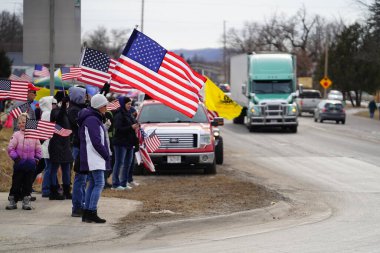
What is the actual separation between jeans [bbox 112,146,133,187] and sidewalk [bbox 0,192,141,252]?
2102 mm

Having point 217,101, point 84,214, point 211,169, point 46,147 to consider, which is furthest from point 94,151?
point 211,169

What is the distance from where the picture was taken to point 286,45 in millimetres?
119750

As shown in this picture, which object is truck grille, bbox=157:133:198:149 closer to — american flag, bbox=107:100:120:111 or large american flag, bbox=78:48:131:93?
american flag, bbox=107:100:120:111

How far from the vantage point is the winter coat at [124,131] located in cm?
→ 1505

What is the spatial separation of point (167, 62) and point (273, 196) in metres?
3.19

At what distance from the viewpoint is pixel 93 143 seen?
10.5 m

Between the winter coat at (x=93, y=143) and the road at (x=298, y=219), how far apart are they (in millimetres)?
1189

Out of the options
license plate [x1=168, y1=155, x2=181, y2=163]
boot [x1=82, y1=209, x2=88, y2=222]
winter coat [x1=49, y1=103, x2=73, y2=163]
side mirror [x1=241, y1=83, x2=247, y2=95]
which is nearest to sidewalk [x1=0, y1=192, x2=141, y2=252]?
boot [x1=82, y1=209, x2=88, y2=222]

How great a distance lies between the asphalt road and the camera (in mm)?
9297

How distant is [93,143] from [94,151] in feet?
0.44

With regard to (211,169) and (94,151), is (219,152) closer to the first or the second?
(211,169)

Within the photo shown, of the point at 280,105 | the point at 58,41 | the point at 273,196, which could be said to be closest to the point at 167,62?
the point at 58,41

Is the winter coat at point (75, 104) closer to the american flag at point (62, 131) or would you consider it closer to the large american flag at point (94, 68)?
the american flag at point (62, 131)

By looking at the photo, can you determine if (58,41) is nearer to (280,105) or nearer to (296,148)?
(296,148)
